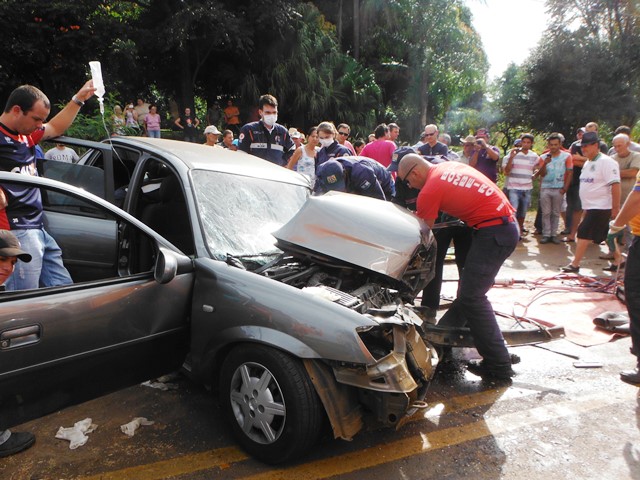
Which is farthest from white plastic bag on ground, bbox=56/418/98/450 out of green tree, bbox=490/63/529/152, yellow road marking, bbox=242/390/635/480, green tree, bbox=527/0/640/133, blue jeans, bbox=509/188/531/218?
green tree, bbox=490/63/529/152

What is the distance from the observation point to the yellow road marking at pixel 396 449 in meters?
2.39

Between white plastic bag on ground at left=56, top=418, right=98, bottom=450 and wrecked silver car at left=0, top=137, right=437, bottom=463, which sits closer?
wrecked silver car at left=0, top=137, right=437, bottom=463

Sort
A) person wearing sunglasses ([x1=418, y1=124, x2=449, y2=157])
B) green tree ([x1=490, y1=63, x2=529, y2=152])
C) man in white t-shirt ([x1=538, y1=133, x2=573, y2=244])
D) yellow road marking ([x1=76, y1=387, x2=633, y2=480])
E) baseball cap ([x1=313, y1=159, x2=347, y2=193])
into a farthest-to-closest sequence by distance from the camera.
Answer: green tree ([x1=490, y1=63, x2=529, y2=152])
man in white t-shirt ([x1=538, y1=133, x2=573, y2=244])
person wearing sunglasses ([x1=418, y1=124, x2=449, y2=157])
baseball cap ([x1=313, y1=159, x2=347, y2=193])
yellow road marking ([x1=76, y1=387, x2=633, y2=480])

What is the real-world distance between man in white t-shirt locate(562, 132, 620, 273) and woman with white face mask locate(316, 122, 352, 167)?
10.8 ft

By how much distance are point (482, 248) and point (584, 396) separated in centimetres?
125

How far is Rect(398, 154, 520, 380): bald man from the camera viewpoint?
3.36 meters

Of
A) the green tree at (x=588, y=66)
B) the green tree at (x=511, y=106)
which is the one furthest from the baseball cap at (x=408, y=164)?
the green tree at (x=511, y=106)

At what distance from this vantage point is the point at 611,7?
18.1 metres

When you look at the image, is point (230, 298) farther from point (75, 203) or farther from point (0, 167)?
point (0, 167)

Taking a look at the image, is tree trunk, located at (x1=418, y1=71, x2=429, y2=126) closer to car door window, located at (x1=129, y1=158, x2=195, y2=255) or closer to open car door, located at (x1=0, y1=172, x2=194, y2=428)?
car door window, located at (x1=129, y1=158, x2=195, y2=255)

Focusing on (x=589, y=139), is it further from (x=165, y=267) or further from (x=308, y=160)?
(x=165, y=267)

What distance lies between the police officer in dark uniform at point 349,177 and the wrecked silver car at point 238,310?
1256 mm

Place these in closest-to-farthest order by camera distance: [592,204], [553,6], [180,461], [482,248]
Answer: [180,461]
[482,248]
[592,204]
[553,6]

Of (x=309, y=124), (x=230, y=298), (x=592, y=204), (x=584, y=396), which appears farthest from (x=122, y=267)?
(x=309, y=124)
